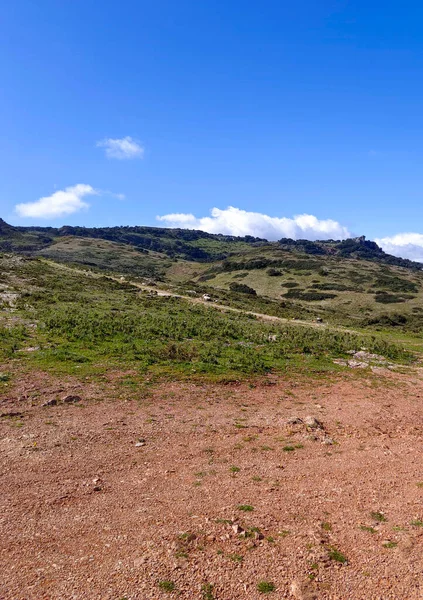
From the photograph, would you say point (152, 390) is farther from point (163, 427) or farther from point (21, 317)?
point (21, 317)

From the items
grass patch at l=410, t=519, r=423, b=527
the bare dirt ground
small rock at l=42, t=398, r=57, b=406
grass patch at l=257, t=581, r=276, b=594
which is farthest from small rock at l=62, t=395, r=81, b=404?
grass patch at l=410, t=519, r=423, b=527

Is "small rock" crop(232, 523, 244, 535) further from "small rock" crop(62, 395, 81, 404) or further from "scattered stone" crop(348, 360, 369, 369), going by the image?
"scattered stone" crop(348, 360, 369, 369)

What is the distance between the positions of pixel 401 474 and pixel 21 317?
30161 millimetres

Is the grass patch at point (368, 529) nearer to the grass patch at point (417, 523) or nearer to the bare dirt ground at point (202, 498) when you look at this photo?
the bare dirt ground at point (202, 498)

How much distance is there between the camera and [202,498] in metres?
10.5

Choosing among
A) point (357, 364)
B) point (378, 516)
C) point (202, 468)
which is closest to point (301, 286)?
point (357, 364)

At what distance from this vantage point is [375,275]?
10712 cm

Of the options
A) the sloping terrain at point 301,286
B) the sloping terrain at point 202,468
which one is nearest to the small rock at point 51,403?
the sloping terrain at point 202,468

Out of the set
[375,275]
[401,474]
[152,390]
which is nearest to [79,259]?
[375,275]

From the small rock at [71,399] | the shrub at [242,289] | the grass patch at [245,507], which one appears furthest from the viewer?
the shrub at [242,289]

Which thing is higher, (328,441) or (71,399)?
(328,441)

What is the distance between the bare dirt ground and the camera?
25.3 ft

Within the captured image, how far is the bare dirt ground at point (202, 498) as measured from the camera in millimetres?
7727

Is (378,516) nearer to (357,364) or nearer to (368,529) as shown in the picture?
(368,529)
